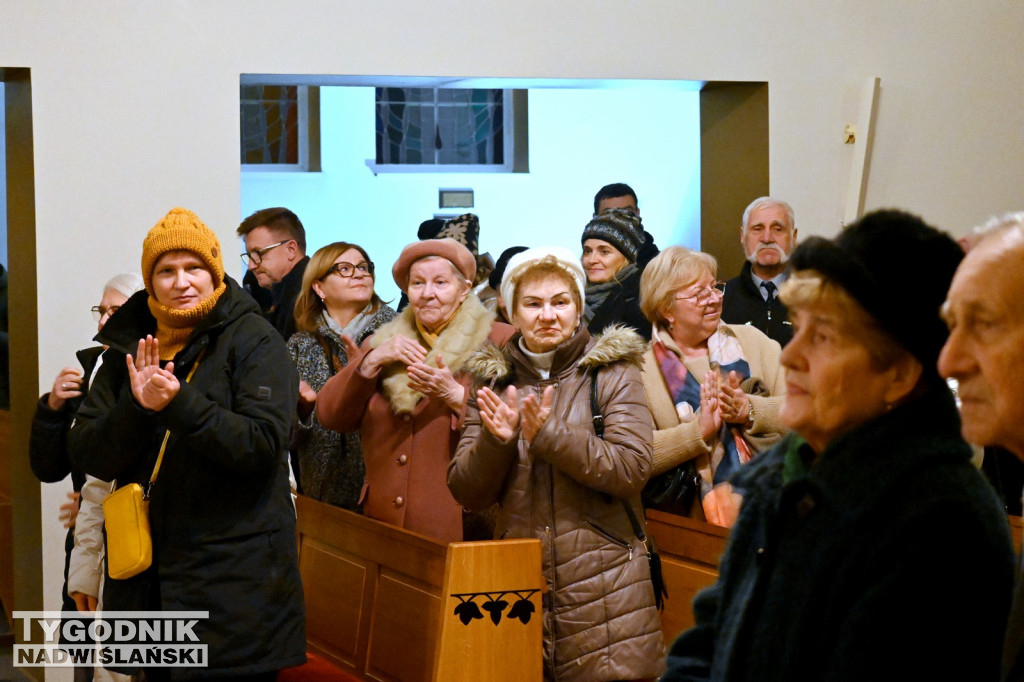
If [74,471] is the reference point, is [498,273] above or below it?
above

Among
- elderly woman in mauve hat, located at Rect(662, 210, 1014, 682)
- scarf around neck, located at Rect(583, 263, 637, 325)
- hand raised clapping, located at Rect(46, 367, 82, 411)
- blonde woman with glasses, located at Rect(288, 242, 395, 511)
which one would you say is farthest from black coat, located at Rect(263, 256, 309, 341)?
elderly woman in mauve hat, located at Rect(662, 210, 1014, 682)

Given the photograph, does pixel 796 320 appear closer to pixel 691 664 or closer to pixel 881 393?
pixel 881 393

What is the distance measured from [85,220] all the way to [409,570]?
8.06 feet

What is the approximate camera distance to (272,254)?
5219mm

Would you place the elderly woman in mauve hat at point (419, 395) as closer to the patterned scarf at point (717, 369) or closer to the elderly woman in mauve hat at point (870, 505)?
the patterned scarf at point (717, 369)

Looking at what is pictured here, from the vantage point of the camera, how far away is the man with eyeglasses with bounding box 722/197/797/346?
16.1ft

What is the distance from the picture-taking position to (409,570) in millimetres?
3463

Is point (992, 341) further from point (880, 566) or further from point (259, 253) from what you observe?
point (259, 253)

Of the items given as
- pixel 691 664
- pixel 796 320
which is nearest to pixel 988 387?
pixel 796 320

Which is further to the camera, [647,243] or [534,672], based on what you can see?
[647,243]

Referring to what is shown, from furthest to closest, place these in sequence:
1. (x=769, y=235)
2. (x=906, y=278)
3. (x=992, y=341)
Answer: (x=769, y=235) → (x=906, y=278) → (x=992, y=341)

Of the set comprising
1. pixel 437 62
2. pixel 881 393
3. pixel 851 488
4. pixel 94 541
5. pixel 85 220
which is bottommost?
pixel 94 541

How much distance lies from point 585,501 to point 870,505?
168 centimetres

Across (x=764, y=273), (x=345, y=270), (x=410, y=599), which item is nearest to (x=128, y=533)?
(x=410, y=599)
